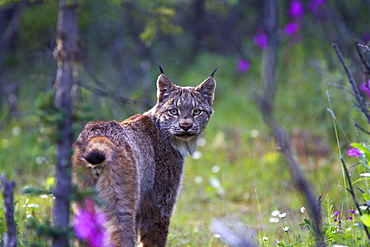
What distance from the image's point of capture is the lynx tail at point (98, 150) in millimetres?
2930

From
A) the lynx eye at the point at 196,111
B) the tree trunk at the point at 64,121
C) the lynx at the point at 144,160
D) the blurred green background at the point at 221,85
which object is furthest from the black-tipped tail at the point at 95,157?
the lynx eye at the point at 196,111

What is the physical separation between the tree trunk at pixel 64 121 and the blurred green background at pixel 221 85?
125 cm

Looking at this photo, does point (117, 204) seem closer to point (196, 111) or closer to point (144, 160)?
point (144, 160)

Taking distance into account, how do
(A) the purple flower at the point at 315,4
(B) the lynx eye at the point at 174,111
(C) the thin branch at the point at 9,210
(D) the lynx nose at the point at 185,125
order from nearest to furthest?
(C) the thin branch at the point at 9,210 < (D) the lynx nose at the point at 185,125 < (B) the lynx eye at the point at 174,111 < (A) the purple flower at the point at 315,4

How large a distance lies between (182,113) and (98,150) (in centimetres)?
144

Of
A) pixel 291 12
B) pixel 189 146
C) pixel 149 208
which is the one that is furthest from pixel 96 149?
pixel 291 12

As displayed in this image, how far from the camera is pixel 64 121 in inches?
101

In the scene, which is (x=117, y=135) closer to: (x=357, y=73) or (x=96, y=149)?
(x=96, y=149)

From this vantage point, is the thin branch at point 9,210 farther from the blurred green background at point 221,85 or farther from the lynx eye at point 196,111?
the lynx eye at point 196,111

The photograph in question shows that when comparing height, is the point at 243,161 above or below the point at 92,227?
below

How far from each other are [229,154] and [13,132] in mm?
3318

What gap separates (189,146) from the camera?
14.4 ft

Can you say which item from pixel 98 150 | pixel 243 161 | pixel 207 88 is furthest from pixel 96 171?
pixel 243 161

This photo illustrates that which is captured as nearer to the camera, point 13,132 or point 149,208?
point 149,208
